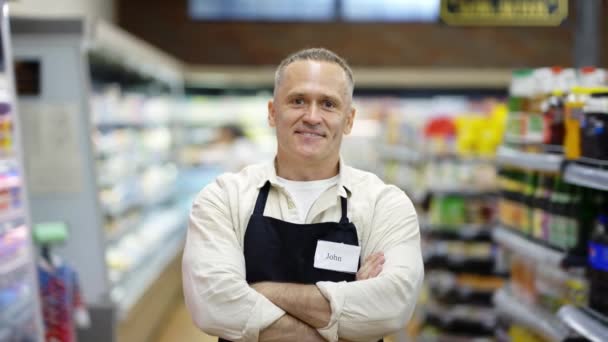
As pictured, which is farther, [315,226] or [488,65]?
[488,65]

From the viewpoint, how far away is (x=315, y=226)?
235cm

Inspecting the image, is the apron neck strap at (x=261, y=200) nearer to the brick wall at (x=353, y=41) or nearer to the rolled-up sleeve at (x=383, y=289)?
the rolled-up sleeve at (x=383, y=289)

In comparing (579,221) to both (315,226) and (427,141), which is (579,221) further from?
(427,141)

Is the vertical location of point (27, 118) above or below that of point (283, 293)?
above

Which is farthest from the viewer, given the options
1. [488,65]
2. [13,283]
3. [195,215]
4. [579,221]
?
[488,65]

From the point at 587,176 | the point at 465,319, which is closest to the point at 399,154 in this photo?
the point at 465,319

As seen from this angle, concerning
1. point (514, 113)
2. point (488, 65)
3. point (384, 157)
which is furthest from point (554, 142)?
point (488, 65)

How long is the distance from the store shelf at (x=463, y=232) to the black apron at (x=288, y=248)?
17.6ft

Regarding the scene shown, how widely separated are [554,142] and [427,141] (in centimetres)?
363

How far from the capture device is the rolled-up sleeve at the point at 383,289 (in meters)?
2.27

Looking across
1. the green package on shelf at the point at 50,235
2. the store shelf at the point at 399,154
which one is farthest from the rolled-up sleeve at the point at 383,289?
the store shelf at the point at 399,154

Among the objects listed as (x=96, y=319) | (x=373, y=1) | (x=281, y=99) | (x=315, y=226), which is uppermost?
(x=373, y=1)

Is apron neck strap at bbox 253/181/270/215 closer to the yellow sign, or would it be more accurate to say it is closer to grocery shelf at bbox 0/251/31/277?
grocery shelf at bbox 0/251/31/277

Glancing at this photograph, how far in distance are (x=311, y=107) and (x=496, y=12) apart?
4.59m
